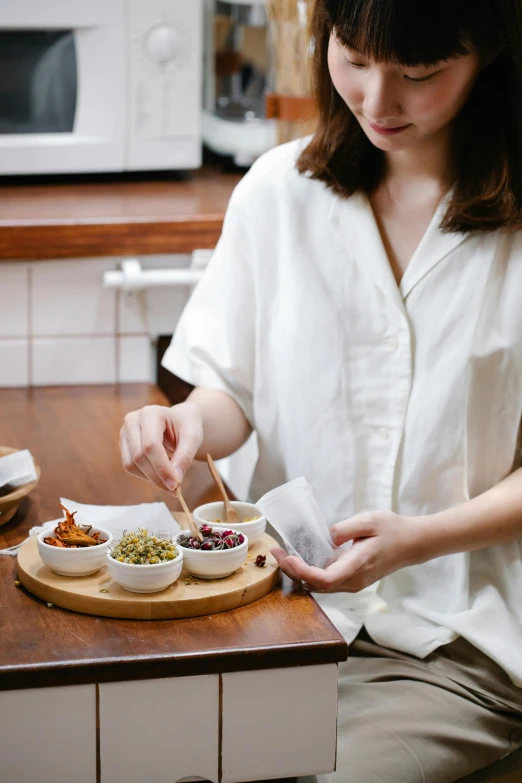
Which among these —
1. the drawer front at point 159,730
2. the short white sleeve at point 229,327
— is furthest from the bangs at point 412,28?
the drawer front at point 159,730

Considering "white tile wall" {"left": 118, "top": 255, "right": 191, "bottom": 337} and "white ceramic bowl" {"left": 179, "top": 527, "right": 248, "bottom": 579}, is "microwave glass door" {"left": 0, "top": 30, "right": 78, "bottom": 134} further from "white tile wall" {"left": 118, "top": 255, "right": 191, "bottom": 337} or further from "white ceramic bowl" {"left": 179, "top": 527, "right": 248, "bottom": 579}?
"white ceramic bowl" {"left": 179, "top": 527, "right": 248, "bottom": 579}

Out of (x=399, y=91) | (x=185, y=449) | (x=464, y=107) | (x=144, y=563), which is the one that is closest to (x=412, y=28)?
(x=399, y=91)

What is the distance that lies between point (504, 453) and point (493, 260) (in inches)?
10.0

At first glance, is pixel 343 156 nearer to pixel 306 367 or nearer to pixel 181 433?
pixel 306 367

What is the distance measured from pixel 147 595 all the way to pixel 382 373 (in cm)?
51

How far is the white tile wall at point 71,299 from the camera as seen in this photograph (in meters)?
1.87

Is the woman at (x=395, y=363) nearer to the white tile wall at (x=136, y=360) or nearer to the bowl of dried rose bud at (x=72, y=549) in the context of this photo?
the bowl of dried rose bud at (x=72, y=549)

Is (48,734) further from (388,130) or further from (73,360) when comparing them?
(73,360)

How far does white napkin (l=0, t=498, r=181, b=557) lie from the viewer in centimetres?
122

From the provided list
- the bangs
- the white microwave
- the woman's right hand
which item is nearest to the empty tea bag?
the woman's right hand

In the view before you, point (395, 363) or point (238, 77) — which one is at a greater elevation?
point (238, 77)

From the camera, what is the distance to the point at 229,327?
1529mm

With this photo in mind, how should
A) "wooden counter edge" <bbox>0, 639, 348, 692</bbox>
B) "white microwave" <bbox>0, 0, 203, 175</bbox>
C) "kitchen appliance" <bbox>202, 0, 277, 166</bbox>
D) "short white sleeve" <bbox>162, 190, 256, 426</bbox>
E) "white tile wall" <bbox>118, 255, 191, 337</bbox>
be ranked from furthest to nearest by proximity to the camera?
"kitchen appliance" <bbox>202, 0, 277, 166</bbox>
"white microwave" <bbox>0, 0, 203, 175</bbox>
"white tile wall" <bbox>118, 255, 191, 337</bbox>
"short white sleeve" <bbox>162, 190, 256, 426</bbox>
"wooden counter edge" <bbox>0, 639, 348, 692</bbox>

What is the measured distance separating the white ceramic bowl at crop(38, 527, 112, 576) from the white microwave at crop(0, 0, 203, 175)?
3.92 feet
